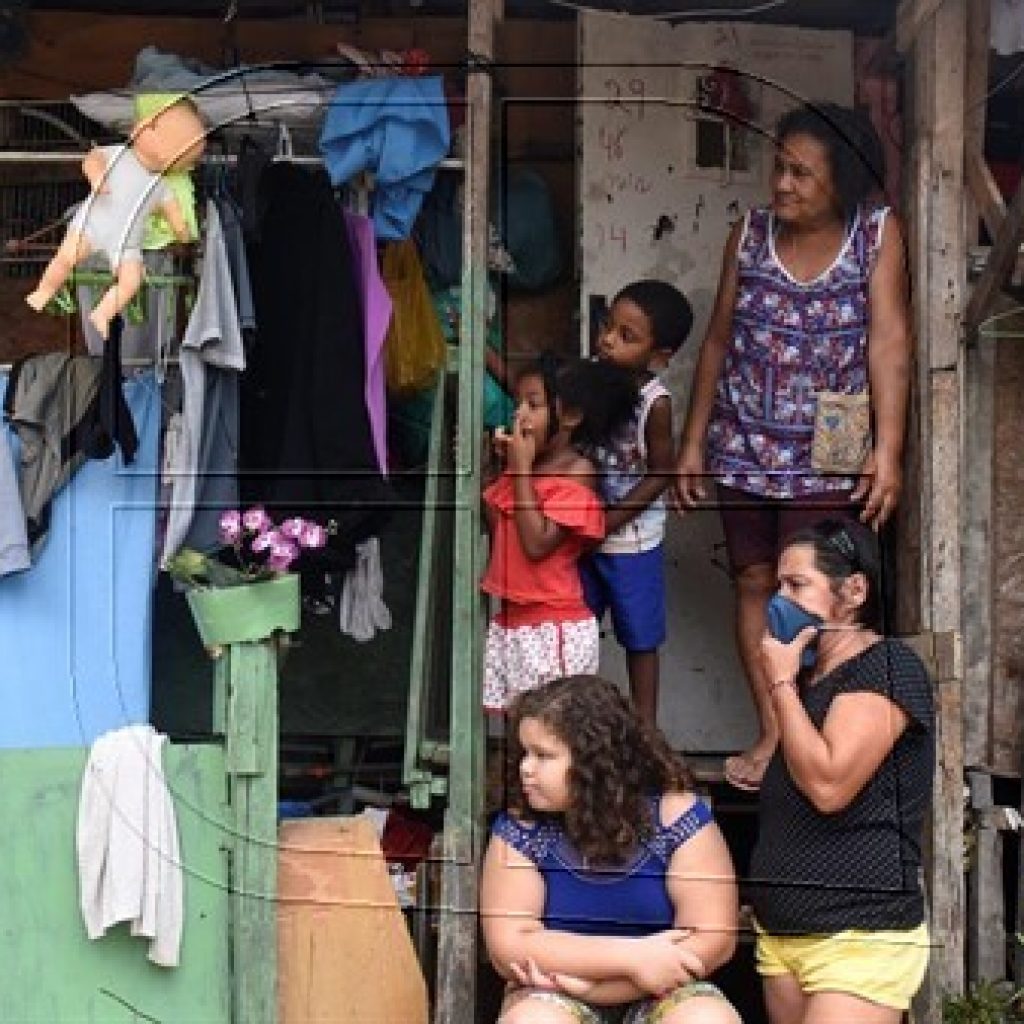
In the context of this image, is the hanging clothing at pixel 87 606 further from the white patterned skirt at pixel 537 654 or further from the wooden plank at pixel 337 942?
the white patterned skirt at pixel 537 654

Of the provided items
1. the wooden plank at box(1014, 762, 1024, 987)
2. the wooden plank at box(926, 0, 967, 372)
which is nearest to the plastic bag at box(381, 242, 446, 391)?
the wooden plank at box(926, 0, 967, 372)

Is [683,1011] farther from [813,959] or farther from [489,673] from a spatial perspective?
[489,673]

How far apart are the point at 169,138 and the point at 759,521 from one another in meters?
1.60

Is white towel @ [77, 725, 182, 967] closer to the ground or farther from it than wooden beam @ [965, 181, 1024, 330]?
closer to the ground

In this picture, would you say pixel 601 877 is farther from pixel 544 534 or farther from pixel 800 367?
pixel 800 367

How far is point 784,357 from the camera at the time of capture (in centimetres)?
448

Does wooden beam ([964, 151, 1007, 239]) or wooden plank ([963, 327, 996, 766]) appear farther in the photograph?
wooden plank ([963, 327, 996, 766])

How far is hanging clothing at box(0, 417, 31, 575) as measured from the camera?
4.31m

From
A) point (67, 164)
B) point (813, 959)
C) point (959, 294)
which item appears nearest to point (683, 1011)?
point (813, 959)

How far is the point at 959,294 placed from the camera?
4.38 meters

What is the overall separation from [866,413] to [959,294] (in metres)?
0.33

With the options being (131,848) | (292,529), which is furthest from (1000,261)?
(131,848)

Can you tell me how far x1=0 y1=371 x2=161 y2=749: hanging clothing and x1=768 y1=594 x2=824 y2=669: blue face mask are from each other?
1.41m

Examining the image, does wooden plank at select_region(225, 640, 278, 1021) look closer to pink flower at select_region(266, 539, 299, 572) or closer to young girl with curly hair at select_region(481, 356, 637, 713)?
pink flower at select_region(266, 539, 299, 572)
